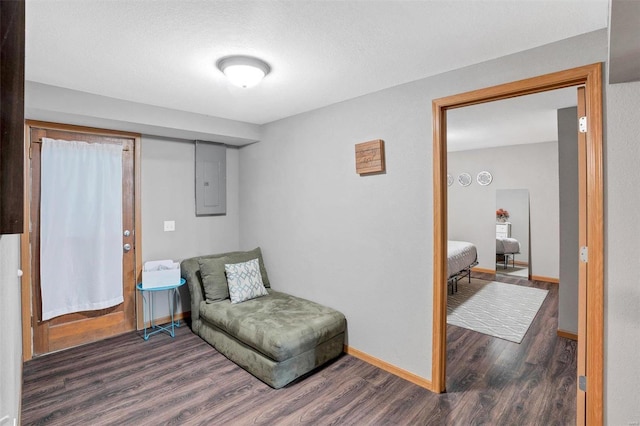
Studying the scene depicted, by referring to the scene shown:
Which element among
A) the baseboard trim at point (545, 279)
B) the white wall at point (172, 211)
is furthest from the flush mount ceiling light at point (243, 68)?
the baseboard trim at point (545, 279)

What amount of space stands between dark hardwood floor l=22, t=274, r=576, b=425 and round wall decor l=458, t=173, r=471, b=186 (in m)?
4.01

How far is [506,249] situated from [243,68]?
6.00m

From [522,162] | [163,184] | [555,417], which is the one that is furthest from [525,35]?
[522,162]

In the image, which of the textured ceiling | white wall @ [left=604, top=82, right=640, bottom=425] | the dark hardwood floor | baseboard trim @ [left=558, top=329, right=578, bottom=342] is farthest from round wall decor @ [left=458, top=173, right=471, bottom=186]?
white wall @ [left=604, top=82, right=640, bottom=425]

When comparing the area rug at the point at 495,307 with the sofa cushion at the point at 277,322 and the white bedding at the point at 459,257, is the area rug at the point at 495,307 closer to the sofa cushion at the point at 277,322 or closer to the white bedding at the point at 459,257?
the white bedding at the point at 459,257

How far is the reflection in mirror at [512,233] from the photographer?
599 cm

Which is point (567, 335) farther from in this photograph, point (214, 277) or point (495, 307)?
point (214, 277)

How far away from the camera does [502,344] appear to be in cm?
327

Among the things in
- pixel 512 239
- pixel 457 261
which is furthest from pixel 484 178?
pixel 457 261

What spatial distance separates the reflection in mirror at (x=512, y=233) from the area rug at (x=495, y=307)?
868 mm

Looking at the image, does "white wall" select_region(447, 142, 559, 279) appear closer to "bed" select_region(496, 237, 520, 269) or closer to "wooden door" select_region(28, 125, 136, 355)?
"bed" select_region(496, 237, 520, 269)

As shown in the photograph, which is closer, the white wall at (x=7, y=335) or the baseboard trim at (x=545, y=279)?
the white wall at (x=7, y=335)

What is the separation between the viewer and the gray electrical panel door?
4.06 meters

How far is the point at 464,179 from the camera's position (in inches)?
264
